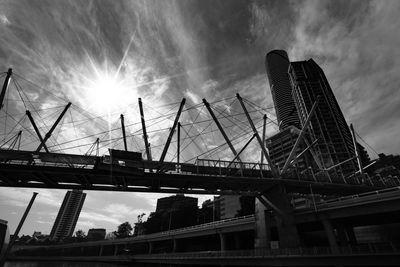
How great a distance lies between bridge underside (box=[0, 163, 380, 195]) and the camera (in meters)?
35.6

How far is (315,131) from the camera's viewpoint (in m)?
172

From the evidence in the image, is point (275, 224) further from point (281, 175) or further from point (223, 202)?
point (223, 202)

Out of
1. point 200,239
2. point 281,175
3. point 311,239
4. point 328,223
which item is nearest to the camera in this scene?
point 328,223

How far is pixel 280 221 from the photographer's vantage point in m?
42.2

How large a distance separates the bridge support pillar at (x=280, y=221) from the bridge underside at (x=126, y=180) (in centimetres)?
209

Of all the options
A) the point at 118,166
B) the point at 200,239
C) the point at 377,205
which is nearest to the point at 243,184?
the point at 377,205

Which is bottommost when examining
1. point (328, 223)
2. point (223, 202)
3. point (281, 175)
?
point (328, 223)

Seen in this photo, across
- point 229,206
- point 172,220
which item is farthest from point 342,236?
point 229,206

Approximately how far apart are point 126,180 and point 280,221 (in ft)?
97.6

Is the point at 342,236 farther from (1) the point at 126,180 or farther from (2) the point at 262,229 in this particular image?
(1) the point at 126,180

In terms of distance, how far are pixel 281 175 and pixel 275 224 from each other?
10139 mm

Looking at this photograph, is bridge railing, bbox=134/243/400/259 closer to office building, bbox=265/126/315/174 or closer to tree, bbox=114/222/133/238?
office building, bbox=265/126/315/174

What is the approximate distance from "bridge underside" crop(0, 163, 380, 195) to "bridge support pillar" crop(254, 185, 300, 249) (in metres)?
2.09

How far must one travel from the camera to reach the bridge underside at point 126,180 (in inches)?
1403
